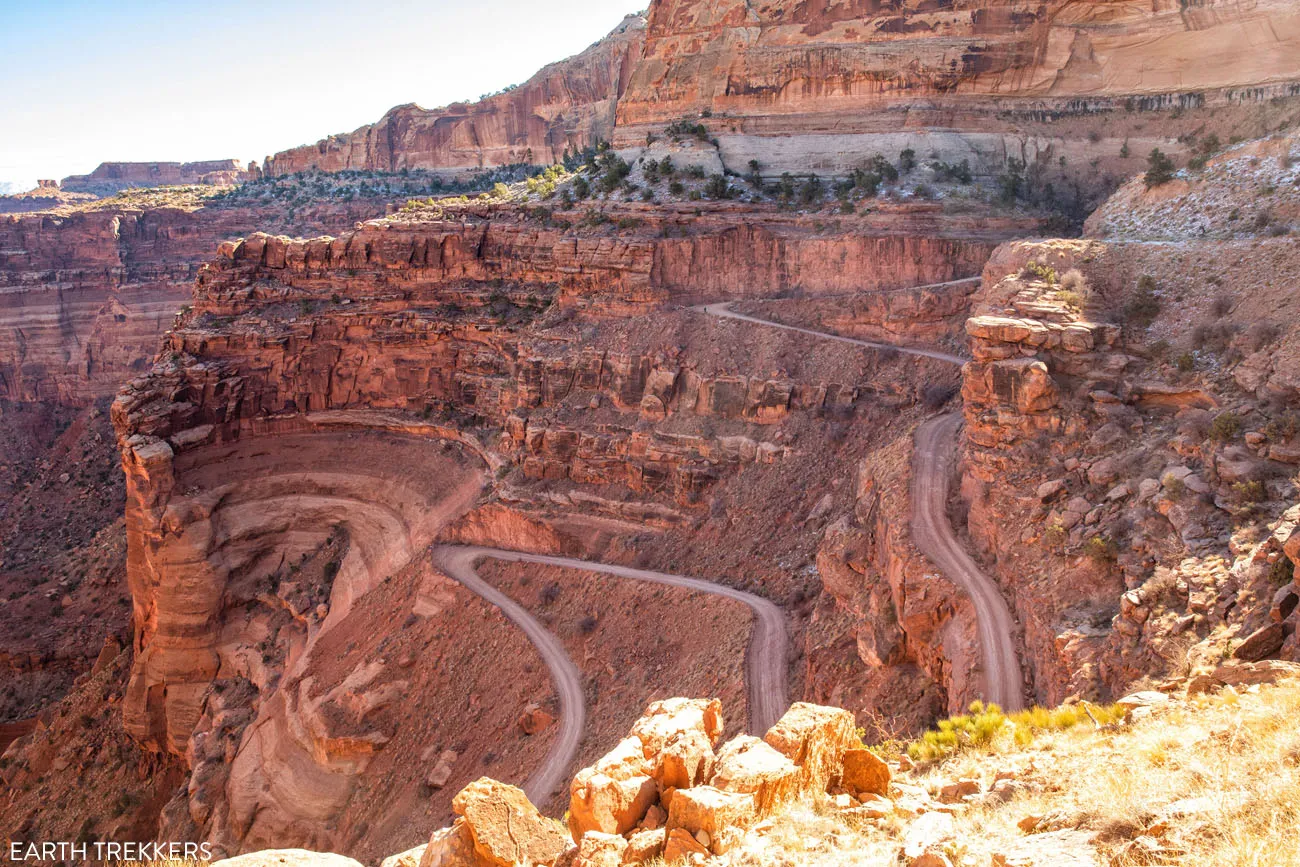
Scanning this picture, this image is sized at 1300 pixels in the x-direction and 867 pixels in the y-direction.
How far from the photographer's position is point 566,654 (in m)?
32.2

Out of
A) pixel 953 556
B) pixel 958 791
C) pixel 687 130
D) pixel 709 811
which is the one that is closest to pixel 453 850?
pixel 709 811

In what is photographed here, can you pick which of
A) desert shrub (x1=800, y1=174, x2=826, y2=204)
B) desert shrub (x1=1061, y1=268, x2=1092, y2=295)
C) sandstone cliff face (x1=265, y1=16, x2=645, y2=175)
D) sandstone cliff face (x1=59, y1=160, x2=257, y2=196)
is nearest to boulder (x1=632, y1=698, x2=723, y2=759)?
desert shrub (x1=1061, y1=268, x2=1092, y2=295)

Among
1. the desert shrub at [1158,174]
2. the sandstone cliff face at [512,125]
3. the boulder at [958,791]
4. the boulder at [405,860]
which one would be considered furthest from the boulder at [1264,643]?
the sandstone cliff face at [512,125]

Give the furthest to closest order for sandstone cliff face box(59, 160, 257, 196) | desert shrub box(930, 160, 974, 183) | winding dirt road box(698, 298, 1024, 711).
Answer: sandstone cliff face box(59, 160, 257, 196), desert shrub box(930, 160, 974, 183), winding dirt road box(698, 298, 1024, 711)

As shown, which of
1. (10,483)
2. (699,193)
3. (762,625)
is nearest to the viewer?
(762,625)

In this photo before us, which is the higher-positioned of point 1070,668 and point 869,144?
point 869,144

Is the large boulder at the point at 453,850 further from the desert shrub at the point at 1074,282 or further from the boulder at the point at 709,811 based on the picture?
the desert shrub at the point at 1074,282

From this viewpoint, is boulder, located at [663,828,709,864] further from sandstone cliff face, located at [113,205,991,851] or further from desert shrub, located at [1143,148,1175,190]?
desert shrub, located at [1143,148,1175,190]

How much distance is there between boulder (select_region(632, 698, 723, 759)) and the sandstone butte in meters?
0.18

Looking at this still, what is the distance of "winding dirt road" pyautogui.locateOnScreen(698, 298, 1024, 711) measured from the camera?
19.2 meters

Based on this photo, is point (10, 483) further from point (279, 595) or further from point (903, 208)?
point (903, 208)

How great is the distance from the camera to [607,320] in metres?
45.0

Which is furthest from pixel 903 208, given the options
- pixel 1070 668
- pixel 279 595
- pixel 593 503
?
pixel 279 595

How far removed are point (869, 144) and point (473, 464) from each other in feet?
86.3
